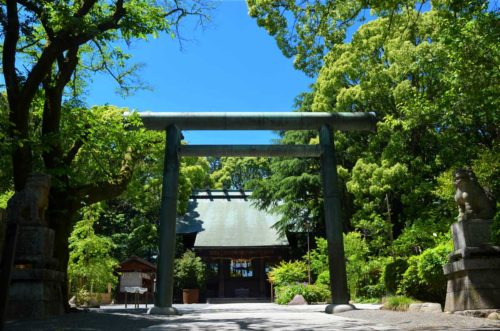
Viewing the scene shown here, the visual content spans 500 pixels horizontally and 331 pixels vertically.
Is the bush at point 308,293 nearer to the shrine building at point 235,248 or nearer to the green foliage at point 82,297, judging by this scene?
the shrine building at point 235,248

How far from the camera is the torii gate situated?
10.9 meters

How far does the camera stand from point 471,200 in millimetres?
8078

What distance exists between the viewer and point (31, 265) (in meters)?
8.63

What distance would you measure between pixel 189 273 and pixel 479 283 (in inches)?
791

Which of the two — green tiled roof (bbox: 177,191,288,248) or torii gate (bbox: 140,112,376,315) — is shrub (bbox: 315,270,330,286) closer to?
green tiled roof (bbox: 177,191,288,248)

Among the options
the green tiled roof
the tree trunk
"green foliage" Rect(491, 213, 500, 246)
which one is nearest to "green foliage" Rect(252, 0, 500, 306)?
"green foliage" Rect(491, 213, 500, 246)

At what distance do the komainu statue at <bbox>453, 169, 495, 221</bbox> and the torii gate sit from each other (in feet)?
11.3

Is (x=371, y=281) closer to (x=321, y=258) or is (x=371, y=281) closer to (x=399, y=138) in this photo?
(x=321, y=258)

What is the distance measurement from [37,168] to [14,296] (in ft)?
10.2

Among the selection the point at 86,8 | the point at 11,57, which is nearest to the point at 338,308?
the point at 86,8

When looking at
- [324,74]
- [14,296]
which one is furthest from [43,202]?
[324,74]

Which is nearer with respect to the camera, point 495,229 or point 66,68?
point 495,229

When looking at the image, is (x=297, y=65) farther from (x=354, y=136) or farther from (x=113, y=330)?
(x=354, y=136)

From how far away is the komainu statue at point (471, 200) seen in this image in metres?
8.06
